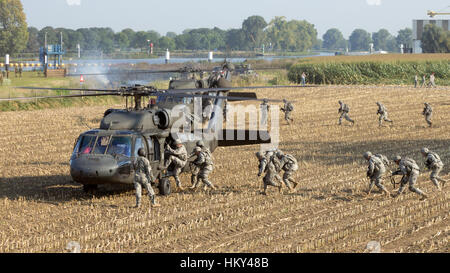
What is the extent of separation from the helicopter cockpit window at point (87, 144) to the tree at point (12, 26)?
3345 inches

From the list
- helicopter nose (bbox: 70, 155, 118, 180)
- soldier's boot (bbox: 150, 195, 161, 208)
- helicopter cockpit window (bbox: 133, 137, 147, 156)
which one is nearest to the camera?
helicopter nose (bbox: 70, 155, 118, 180)

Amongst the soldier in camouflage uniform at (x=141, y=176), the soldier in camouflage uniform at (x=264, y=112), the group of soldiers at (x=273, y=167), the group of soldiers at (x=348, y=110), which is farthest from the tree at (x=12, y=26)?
the soldier in camouflage uniform at (x=141, y=176)

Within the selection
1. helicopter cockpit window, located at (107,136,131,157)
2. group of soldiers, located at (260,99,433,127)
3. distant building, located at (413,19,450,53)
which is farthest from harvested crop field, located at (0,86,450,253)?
distant building, located at (413,19,450,53)

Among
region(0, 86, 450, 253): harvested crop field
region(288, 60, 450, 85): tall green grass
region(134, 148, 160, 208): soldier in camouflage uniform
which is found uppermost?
region(288, 60, 450, 85): tall green grass

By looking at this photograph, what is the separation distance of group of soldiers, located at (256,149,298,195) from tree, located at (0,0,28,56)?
3391 inches

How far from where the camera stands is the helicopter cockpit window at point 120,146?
15734 millimetres

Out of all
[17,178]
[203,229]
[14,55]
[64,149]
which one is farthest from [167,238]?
[14,55]

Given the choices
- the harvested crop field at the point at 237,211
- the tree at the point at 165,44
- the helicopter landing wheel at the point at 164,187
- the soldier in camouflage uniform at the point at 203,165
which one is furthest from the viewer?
the tree at the point at 165,44

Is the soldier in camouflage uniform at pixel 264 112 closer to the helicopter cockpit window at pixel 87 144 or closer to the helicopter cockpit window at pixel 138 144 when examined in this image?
the helicopter cockpit window at pixel 138 144

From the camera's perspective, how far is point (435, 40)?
326 feet

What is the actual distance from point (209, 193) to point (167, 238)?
427cm

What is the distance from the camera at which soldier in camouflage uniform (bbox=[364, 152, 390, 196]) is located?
52.6 ft

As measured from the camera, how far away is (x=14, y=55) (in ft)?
327

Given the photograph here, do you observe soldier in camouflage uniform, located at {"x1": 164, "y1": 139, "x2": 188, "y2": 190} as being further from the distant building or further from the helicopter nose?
the distant building
